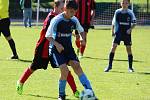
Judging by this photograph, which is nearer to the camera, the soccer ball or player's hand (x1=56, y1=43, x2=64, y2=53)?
the soccer ball

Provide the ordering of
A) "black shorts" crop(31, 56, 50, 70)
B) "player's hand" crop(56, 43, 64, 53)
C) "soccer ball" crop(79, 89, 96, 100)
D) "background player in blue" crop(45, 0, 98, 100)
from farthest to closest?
1. "black shorts" crop(31, 56, 50, 70)
2. "background player in blue" crop(45, 0, 98, 100)
3. "player's hand" crop(56, 43, 64, 53)
4. "soccer ball" crop(79, 89, 96, 100)

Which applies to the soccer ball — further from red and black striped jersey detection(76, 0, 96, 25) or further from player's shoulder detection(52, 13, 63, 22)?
red and black striped jersey detection(76, 0, 96, 25)

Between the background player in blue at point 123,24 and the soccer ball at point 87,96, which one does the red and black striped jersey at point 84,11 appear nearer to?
the background player in blue at point 123,24

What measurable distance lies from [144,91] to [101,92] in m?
0.85

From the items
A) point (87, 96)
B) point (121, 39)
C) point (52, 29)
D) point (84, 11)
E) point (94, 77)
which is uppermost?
point (52, 29)

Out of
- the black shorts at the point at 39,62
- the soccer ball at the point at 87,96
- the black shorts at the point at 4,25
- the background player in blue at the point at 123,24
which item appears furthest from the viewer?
the black shorts at the point at 4,25

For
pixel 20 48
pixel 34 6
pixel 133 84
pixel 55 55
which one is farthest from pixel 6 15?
pixel 34 6

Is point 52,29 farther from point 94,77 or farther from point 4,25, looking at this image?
point 4,25

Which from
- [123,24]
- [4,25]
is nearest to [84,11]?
[4,25]

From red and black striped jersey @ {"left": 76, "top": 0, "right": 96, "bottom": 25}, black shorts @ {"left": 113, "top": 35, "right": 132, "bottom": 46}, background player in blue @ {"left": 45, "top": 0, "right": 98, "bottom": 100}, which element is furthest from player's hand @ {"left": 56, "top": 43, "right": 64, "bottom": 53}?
red and black striped jersey @ {"left": 76, "top": 0, "right": 96, "bottom": 25}

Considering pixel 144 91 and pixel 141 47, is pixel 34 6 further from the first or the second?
pixel 144 91

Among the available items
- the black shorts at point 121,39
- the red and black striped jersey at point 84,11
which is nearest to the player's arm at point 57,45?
the black shorts at point 121,39

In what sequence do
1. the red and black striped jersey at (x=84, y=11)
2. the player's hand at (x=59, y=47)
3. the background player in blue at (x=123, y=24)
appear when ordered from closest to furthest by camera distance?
the player's hand at (x=59, y=47), the background player in blue at (x=123, y=24), the red and black striped jersey at (x=84, y=11)

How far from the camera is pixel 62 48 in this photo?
880 centimetres
